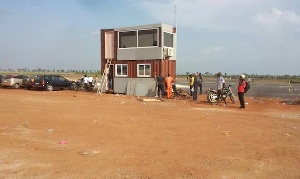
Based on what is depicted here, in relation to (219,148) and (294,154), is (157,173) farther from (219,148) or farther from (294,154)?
(294,154)

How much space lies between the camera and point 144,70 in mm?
22500

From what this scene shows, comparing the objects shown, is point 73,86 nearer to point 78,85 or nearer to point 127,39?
point 78,85

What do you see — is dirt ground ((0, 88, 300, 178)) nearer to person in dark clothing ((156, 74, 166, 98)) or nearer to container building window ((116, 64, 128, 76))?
person in dark clothing ((156, 74, 166, 98))

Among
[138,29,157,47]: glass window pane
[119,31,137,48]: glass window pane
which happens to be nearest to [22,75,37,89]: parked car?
[119,31,137,48]: glass window pane

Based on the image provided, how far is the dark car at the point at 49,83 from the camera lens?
83.3ft

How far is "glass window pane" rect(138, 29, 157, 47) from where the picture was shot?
862 inches

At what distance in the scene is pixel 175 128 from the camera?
991cm

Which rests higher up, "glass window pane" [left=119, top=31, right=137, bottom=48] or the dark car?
"glass window pane" [left=119, top=31, right=137, bottom=48]

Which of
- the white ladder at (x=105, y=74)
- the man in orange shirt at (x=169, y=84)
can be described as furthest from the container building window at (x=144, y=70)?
the white ladder at (x=105, y=74)

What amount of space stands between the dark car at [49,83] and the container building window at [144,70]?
767 cm

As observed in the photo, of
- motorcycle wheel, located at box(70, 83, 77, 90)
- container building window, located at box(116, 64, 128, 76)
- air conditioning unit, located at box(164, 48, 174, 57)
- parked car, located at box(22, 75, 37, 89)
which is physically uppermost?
air conditioning unit, located at box(164, 48, 174, 57)

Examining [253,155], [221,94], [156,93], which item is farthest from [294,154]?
[156,93]

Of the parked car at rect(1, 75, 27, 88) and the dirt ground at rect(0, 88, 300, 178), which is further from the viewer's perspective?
the parked car at rect(1, 75, 27, 88)

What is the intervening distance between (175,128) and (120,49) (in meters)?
14.5
